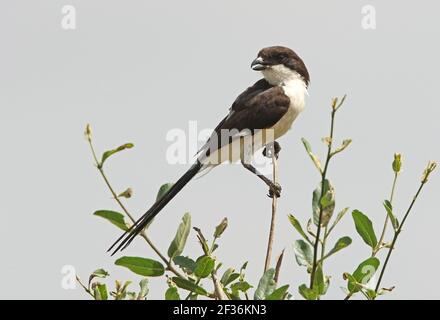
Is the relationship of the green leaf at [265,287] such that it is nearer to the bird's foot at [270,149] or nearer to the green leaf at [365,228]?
the green leaf at [365,228]

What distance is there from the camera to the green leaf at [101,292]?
2.71 metres

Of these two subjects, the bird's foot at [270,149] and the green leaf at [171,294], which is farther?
the bird's foot at [270,149]

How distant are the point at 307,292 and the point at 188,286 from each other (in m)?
0.43

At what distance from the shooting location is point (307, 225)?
2.75m

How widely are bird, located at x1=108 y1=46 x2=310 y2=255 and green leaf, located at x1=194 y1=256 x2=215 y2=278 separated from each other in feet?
9.51

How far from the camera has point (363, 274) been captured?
2.64 metres

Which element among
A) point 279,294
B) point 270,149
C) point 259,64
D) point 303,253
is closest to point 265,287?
point 279,294

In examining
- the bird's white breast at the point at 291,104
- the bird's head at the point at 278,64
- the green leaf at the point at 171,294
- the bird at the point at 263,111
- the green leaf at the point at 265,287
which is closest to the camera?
the green leaf at the point at 265,287

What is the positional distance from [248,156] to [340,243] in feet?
11.5

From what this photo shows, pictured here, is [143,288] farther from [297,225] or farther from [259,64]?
[259,64]

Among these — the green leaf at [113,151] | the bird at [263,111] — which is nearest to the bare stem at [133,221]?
the green leaf at [113,151]

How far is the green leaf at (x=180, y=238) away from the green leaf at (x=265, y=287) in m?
0.41
